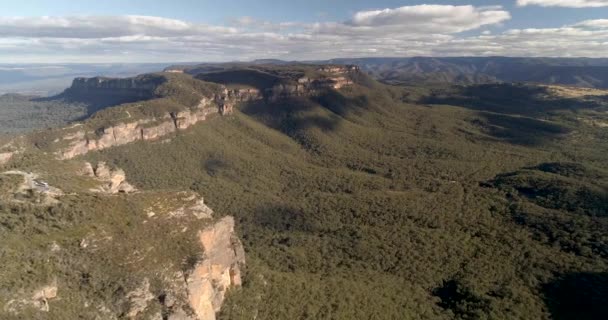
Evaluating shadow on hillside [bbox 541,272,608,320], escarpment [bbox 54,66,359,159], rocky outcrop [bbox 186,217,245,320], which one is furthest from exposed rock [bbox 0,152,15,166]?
shadow on hillside [bbox 541,272,608,320]

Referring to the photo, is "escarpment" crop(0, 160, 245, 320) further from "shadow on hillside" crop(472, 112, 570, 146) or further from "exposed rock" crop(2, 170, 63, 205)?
"shadow on hillside" crop(472, 112, 570, 146)

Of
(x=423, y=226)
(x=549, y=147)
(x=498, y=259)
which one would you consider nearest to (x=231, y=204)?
(x=423, y=226)

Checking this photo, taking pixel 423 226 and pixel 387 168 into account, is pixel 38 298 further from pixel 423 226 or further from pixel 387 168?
pixel 387 168

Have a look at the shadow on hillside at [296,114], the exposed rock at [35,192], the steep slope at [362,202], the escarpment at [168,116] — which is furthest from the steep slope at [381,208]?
the exposed rock at [35,192]

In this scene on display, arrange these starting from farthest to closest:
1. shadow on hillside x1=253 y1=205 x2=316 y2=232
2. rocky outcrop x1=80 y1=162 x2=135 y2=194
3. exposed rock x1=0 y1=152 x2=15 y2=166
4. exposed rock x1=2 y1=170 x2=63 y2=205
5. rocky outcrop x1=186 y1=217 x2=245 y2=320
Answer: shadow on hillside x1=253 y1=205 x2=316 y2=232 < exposed rock x1=0 y1=152 x2=15 y2=166 < rocky outcrop x1=80 y1=162 x2=135 y2=194 < exposed rock x1=2 y1=170 x2=63 y2=205 < rocky outcrop x1=186 y1=217 x2=245 y2=320

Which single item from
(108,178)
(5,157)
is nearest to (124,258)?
(108,178)

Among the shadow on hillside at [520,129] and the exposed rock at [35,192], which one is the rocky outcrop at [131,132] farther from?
the shadow on hillside at [520,129]
